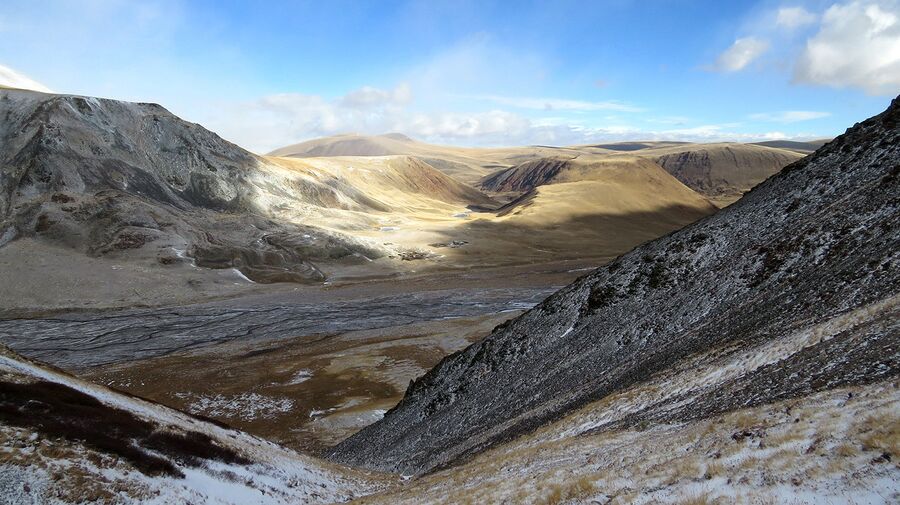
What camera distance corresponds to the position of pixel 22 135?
338 ft

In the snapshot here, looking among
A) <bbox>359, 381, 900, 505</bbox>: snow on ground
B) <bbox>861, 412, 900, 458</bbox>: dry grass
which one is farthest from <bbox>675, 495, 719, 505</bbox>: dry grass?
<bbox>861, 412, 900, 458</bbox>: dry grass

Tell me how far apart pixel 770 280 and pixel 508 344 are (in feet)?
47.2

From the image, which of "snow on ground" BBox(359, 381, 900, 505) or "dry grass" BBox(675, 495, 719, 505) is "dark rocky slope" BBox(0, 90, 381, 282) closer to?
"snow on ground" BBox(359, 381, 900, 505)

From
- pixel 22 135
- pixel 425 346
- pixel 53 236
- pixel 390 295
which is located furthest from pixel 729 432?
pixel 22 135

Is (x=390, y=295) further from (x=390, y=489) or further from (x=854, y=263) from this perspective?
(x=854, y=263)

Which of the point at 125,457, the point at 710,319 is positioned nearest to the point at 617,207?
the point at 710,319

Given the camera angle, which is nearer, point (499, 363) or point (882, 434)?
point (882, 434)

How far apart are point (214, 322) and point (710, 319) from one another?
199ft

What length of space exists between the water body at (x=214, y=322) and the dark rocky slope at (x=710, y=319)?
111 feet

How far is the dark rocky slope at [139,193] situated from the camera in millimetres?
89750

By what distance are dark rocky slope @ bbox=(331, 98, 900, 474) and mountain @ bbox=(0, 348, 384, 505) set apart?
19.5ft

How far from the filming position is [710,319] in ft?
72.3

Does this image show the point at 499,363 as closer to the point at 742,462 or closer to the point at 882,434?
the point at 742,462

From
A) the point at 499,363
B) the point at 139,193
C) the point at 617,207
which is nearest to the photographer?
the point at 499,363
